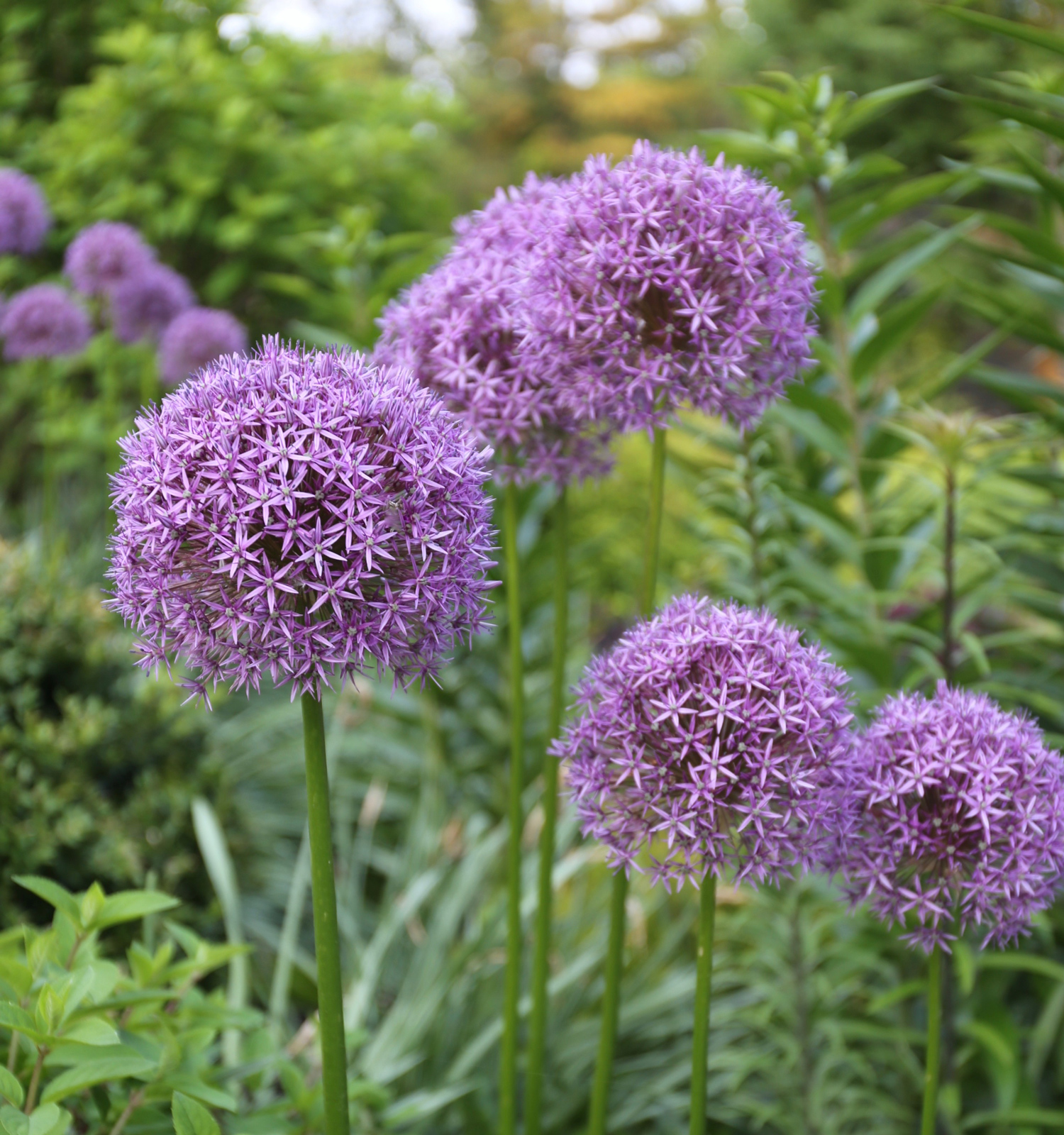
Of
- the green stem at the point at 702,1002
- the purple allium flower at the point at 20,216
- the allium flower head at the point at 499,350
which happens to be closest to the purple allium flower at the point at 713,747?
the green stem at the point at 702,1002

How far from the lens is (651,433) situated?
1.98m

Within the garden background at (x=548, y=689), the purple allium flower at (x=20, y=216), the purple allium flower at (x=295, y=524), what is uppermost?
the purple allium flower at (x=295, y=524)

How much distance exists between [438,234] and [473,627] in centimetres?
626

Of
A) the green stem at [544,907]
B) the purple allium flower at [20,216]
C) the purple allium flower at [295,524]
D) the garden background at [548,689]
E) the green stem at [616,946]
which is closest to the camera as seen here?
the purple allium flower at [295,524]

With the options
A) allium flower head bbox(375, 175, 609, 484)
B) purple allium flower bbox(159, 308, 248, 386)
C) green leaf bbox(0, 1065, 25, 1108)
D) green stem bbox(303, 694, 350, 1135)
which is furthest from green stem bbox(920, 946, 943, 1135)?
purple allium flower bbox(159, 308, 248, 386)

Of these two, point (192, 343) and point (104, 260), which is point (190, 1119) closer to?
point (192, 343)

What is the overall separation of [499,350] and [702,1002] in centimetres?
131

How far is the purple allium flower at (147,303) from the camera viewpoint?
4.41m

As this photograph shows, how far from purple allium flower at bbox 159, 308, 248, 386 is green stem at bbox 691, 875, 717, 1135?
11.6 ft

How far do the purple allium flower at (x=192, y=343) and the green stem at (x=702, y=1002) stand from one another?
139 inches

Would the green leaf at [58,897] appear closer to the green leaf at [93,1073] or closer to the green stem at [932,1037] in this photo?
the green leaf at [93,1073]

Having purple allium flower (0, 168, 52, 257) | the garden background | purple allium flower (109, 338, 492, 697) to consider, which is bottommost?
the garden background

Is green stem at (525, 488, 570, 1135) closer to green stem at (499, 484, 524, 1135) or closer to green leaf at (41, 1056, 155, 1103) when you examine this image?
green stem at (499, 484, 524, 1135)

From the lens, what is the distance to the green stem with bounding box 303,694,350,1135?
1597mm
